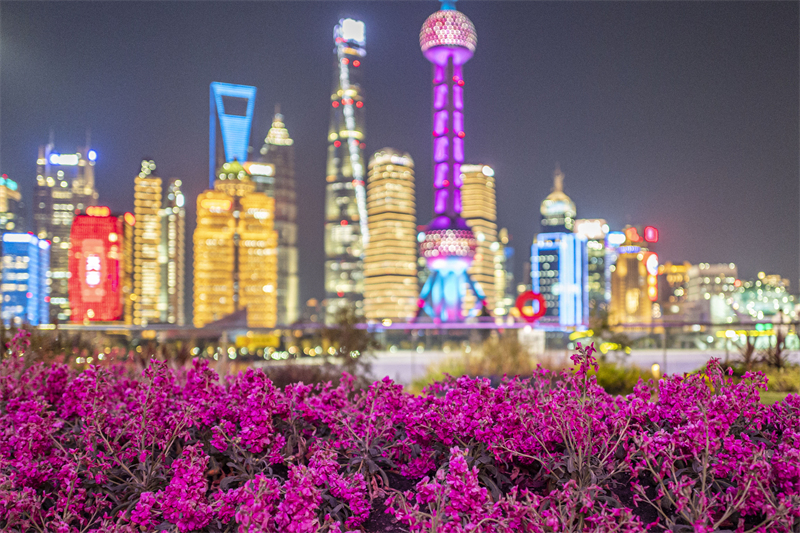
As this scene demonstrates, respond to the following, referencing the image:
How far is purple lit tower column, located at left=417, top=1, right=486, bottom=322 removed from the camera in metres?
67.6

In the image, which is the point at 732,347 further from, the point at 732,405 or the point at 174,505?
the point at 174,505

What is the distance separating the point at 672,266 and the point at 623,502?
16534 centimetres

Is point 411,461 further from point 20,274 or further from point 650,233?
point 20,274

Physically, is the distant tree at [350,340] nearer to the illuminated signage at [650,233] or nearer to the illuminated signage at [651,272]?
the illuminated signage at [651,272]

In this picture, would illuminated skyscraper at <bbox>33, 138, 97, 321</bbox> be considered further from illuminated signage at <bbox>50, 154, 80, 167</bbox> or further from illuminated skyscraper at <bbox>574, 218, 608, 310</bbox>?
illuminated skyscraper at <bbox>574, 218, 608, 310</bbox>

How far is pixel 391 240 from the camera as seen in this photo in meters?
175

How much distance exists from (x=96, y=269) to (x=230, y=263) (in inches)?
2988

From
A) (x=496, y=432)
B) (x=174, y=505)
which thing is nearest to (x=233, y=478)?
(x=174, y=505)

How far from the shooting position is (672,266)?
15325 cm

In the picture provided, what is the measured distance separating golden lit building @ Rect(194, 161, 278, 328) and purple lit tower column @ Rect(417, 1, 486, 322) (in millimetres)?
106381

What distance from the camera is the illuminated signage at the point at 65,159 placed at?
532 ft

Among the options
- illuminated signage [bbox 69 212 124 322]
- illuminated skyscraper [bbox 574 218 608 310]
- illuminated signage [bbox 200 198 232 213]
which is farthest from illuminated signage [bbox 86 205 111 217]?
illuminated skyscraper [bbox 574 218 608 310]

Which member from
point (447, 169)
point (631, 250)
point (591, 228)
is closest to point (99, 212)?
point (447, 169)

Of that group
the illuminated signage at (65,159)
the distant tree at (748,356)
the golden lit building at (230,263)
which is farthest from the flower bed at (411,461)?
the illuminated signage at (65,159)
